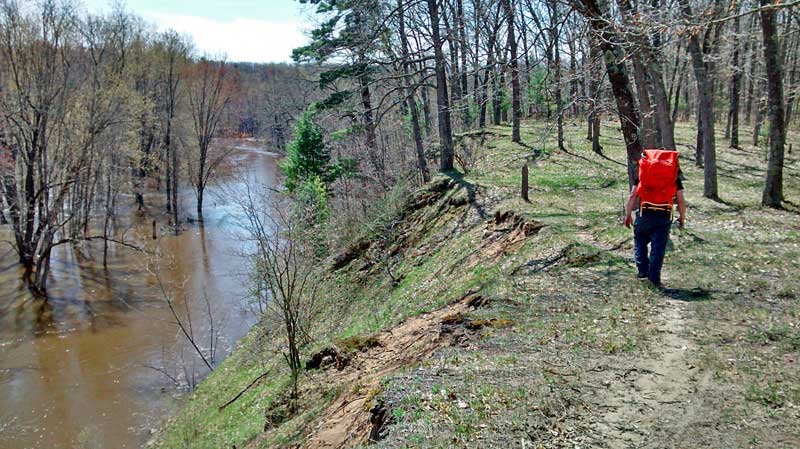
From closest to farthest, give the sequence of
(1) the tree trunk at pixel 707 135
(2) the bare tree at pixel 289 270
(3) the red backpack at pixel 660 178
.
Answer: (3) the red backpack at pixel 660 178
(2) the bare tree at pixel 289 270
(1) the tree trunk at pixel 707 135

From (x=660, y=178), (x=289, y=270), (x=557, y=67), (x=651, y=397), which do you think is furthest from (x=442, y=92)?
(x=651, y=397)

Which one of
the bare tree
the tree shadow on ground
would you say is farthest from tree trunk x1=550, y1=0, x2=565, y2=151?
the bare tree

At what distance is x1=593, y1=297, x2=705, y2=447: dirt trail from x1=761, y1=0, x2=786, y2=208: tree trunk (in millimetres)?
7143

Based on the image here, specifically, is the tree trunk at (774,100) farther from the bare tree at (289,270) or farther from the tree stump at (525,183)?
the bare tree at (289,270)

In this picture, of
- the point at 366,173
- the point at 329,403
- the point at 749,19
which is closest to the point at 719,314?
the point at 329,403

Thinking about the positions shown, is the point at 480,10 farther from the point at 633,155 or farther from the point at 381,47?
the point at 381,47

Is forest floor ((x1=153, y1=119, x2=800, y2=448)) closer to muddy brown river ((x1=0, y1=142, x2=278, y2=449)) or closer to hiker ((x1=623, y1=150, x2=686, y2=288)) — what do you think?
hiker ((x1=623, y1=150, x2=686, y2=288))

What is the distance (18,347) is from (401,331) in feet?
53.7

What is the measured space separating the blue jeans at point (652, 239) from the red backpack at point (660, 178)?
0.60 feet

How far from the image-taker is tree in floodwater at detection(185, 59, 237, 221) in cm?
3956

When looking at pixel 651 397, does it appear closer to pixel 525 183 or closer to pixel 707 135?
pixel 525 183

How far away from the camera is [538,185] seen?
15359 millimetres

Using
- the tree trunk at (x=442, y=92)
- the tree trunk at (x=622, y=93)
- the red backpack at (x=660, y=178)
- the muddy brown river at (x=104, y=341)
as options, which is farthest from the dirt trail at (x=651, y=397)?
the muddy brown river at (x=104, y=341)

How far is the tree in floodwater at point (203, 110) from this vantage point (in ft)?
130
